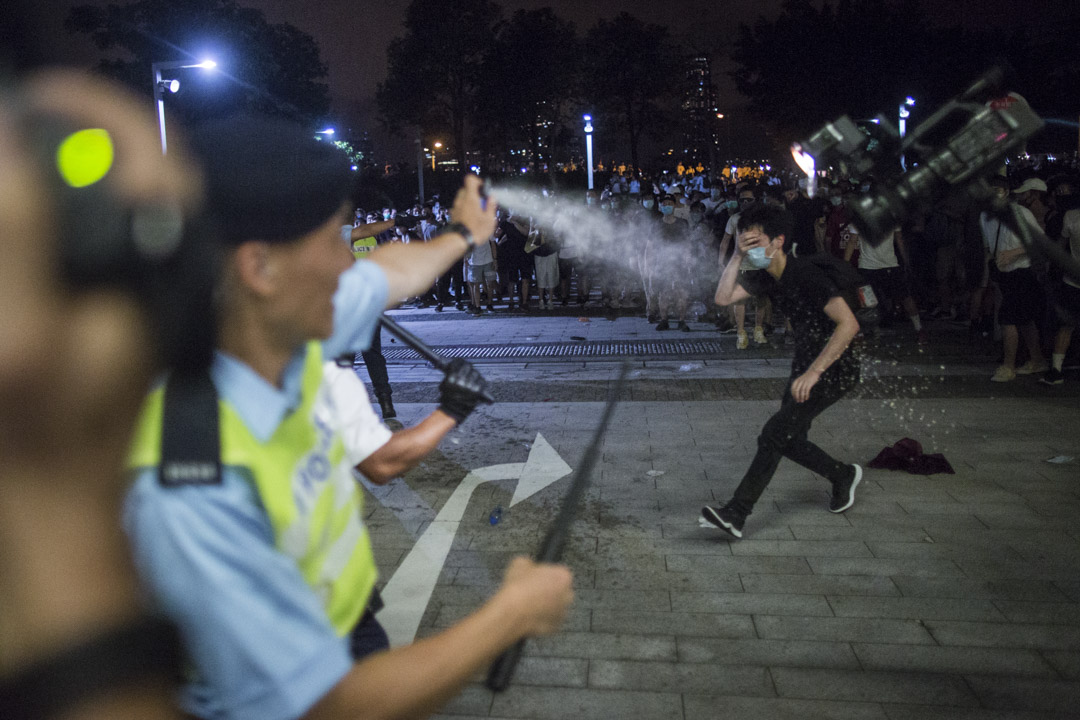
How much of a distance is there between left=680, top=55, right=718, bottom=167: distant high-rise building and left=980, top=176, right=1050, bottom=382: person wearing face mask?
2154 inches

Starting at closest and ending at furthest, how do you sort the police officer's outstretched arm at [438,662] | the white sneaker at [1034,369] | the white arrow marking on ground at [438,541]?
the police officer's outstretched arm at [438,662] → the white arrow marking on ground at [438,541] → the white sneaker at [1034,369]

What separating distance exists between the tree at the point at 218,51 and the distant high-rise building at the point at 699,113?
27.6 meters

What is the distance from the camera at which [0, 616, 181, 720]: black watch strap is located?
91cm

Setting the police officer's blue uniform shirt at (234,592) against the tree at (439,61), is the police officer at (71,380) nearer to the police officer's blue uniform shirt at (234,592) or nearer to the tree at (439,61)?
the police officer's blue uniform shirt at (234,592)

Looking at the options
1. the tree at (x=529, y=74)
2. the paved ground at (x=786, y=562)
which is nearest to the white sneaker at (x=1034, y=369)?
the paved ground at (x=786, y=562)

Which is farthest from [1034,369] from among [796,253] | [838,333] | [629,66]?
[629,66]

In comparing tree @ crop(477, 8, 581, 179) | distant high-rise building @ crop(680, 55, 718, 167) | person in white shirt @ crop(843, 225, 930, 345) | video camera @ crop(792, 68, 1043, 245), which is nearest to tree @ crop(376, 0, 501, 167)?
tree @ crop(477, 8, 581, 179)

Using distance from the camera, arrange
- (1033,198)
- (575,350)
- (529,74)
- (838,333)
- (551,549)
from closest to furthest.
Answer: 1. (551,549)
2. (838,333)
3. (1033,198)
4. (575,350)
5. (529,74)

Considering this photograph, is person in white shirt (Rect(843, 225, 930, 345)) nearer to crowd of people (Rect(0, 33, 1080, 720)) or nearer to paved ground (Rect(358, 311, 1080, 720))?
paved ground (Rect(358, 311, 1080, 720))

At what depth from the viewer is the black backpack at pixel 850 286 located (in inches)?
196

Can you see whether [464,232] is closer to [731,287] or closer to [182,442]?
[182,442]

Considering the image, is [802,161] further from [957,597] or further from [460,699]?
[460,699]

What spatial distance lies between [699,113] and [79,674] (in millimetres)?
104561

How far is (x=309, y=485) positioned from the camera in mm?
1357
